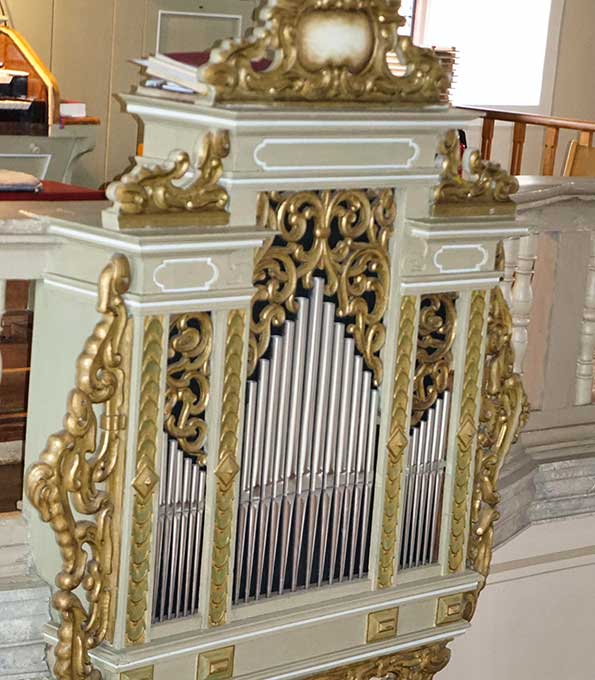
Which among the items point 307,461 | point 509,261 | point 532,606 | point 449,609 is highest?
point 509,261

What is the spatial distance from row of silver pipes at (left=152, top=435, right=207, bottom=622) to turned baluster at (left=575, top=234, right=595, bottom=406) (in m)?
1.87

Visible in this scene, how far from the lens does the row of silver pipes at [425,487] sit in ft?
12.1

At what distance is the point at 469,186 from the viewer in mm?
3533

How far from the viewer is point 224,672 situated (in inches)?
134

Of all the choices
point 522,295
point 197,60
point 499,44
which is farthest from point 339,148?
point 499,44

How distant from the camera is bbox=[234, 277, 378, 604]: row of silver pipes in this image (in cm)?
331

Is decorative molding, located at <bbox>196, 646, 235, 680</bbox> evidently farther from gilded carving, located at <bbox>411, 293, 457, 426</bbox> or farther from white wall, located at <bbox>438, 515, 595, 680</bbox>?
white wall, located at <bbox>438, 515, 595, 680</bbox>

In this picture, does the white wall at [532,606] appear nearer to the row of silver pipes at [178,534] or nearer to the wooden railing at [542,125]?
the row of silver pipes at [178,534]

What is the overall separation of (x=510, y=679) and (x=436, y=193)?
2.15m

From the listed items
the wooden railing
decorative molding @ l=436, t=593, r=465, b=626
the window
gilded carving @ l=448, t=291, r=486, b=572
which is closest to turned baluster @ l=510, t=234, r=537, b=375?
gilded carving @ l=448, t=291, r=486, b=572

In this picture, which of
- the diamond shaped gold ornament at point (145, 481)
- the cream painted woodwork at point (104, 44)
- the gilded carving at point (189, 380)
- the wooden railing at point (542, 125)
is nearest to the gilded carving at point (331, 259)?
the gilded carving at point (189, 380)

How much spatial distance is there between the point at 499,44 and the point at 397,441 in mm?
7372

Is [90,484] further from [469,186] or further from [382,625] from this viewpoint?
[469,186]

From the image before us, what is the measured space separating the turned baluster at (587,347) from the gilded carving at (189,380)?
1.86 m
